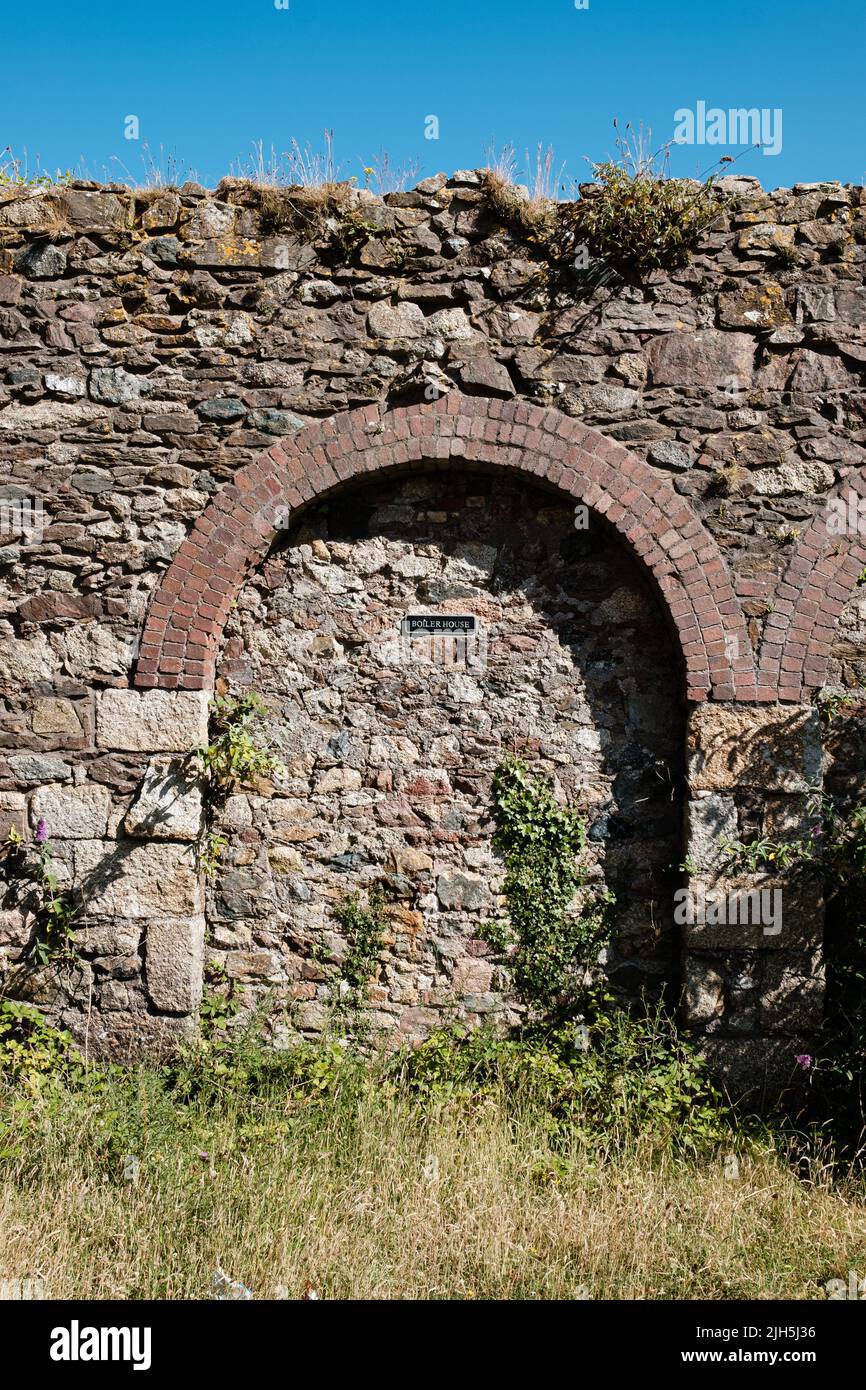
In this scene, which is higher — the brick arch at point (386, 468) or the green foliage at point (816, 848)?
the brick arch at point (386, 468)

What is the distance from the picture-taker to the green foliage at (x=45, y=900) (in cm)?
473

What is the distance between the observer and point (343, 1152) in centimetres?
414

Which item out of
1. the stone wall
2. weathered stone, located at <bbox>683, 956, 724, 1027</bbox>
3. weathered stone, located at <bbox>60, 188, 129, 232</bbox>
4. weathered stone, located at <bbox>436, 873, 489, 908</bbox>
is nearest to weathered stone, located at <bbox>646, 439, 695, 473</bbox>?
the stone wall

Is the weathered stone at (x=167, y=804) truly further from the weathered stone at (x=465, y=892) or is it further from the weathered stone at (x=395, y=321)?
the weathered stone at (x=395, y=321)

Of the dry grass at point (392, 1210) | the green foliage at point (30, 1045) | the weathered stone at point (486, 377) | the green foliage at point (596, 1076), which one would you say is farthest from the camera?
the weathered stone at point (486, 377)

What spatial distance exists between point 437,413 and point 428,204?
1.15 metres

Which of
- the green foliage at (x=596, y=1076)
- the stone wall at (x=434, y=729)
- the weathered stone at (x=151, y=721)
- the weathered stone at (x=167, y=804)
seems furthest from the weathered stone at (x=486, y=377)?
the green foliage at (x=596, y=1076)

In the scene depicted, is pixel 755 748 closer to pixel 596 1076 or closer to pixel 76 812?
pixel 596 1076

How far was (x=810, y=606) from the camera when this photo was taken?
15.5 feet

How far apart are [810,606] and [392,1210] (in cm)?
344

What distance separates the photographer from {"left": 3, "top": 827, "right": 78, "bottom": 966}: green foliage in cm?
473

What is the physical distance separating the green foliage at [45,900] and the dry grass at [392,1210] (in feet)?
2.56

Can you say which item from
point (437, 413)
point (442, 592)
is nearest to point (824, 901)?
point (442, 592)

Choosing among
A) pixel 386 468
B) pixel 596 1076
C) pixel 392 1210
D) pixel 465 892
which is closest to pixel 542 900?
pixel 465 892
